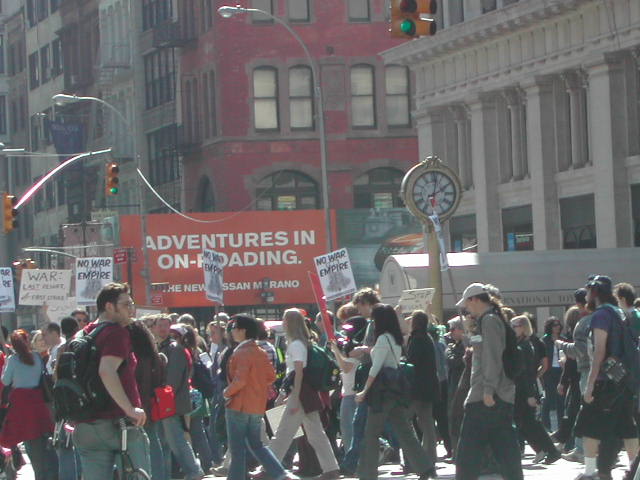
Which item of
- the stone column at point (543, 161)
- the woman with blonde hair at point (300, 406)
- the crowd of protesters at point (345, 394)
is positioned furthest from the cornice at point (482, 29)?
the woman with blonde hair at point (300, 406)

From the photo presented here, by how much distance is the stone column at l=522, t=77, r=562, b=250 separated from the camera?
41438 mm

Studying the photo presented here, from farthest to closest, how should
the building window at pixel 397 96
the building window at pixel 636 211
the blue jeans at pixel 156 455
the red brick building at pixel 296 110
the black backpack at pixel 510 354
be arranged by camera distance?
the building window at pixel 397 96
the red brick building at pixel 296 110
the building window at pixel 636 211
the blue jeans at pixel 156 455
the black backpack at pixel 510 354

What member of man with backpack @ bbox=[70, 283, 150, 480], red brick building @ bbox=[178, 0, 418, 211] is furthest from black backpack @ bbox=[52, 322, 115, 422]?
red brick building @ bbox=[178, 0, 418, 211]

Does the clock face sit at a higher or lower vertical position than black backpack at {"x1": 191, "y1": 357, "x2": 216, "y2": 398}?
higher

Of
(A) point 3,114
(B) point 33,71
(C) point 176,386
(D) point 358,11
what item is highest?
(B) point 33,71

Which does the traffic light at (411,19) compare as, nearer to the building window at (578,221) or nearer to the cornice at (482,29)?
the cornice at (482,29)

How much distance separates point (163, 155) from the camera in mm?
66562

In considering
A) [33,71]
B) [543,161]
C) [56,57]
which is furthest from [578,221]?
[33,71]

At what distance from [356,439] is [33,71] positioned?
240ft

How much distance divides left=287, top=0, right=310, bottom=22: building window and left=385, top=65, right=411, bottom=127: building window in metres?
3.39

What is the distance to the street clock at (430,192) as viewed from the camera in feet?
93.0

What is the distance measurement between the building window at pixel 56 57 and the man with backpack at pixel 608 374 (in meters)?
70.1

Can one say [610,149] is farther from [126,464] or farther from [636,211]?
[126,464]

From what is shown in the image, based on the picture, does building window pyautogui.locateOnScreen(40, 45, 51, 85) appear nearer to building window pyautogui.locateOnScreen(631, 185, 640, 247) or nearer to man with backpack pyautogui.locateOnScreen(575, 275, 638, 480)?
building window pyautogui.locateOnScreen(631, 185, 640, 247)
